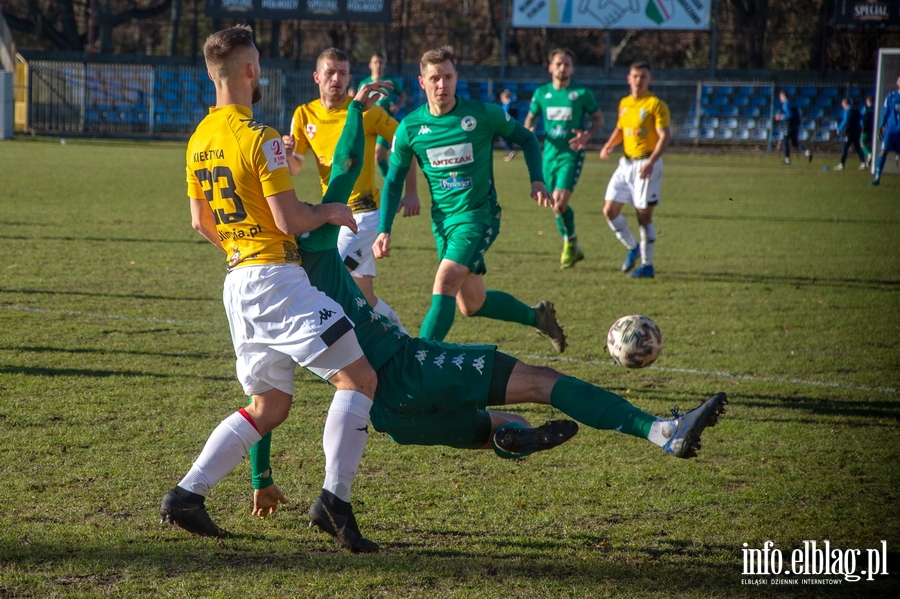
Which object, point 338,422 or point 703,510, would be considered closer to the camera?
point 338,422

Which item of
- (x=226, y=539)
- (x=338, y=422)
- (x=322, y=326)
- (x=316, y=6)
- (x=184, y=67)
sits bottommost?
(x=226, y=539)

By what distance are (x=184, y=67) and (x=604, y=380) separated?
3355cm

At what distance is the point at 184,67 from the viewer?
3609 centimetres

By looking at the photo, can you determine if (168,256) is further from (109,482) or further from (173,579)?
(173,579)

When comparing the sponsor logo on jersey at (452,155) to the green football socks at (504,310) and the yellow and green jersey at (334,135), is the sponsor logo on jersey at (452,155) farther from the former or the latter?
the green football socks at (504,310)

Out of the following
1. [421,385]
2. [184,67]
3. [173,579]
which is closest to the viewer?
[173,579]

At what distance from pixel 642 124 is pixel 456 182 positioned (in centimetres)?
540

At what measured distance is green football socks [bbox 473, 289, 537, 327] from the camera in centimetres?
652

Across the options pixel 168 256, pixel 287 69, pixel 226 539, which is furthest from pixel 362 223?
pixel 287 69

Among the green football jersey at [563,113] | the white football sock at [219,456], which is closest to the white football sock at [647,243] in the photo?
the green football jersey at [563,113]

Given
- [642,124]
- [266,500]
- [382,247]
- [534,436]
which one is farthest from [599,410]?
[642,124]

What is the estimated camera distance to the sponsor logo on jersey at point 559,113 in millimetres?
11531

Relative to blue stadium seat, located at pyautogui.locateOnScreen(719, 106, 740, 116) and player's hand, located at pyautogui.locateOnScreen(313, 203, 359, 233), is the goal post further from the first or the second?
player's hand, located at pyautogui.locateOnScreen(313, 203, 359, 233)

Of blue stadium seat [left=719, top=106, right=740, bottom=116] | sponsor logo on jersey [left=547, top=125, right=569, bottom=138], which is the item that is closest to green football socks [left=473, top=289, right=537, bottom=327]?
sponsor logo on jersey [left=547, top=125, right=569, bottom=138]
